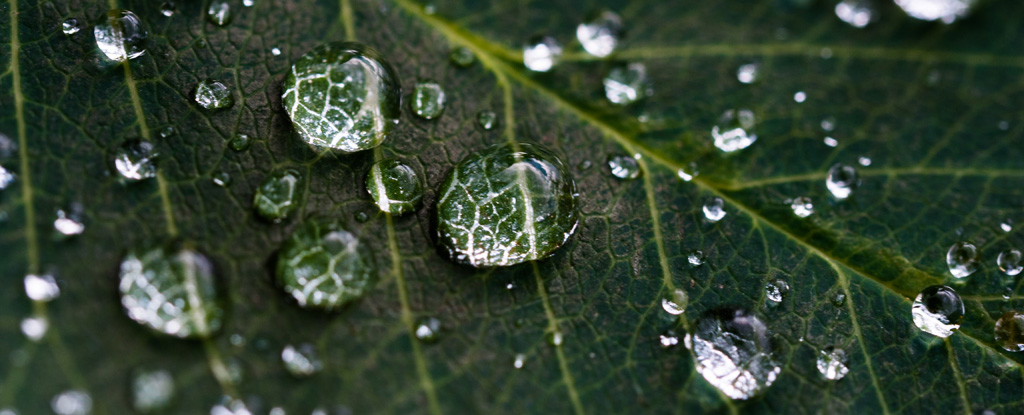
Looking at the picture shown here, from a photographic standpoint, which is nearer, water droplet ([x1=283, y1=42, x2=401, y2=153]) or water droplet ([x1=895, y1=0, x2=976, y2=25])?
water droplet ([x1=283, y1=42, x2=401, y2=153])

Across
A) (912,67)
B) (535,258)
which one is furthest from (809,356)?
(912,67)

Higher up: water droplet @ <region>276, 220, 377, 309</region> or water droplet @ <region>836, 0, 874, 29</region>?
water droplet @ <region>836, 0, 874, 29</region>

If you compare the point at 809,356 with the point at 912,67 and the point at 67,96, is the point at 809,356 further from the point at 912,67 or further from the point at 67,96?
the point at 67,96

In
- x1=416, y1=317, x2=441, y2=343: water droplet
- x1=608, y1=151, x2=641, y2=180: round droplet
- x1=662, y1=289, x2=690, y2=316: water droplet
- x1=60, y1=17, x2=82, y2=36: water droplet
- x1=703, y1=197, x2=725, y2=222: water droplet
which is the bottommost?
x1=662, y1=289, x2=690, y2=316: water droplet

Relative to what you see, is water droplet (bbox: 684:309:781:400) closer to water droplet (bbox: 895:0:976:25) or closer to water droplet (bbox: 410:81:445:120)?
water droplet (bbox: 410:81:445:120)

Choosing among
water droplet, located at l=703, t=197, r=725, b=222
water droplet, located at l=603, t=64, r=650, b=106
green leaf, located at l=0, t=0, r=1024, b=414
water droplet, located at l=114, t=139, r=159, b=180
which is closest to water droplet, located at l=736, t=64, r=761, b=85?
green leaf, located at l=0, t=0, r=1024, b=414

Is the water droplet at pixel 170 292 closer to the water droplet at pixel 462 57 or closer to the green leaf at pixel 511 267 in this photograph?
the green leaf at pixel 511 267

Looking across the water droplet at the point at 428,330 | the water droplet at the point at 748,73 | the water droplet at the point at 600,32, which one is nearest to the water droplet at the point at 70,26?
the water droplet at the point at 428,330

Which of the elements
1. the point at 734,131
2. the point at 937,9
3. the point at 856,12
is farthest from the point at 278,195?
the point at 937,9
